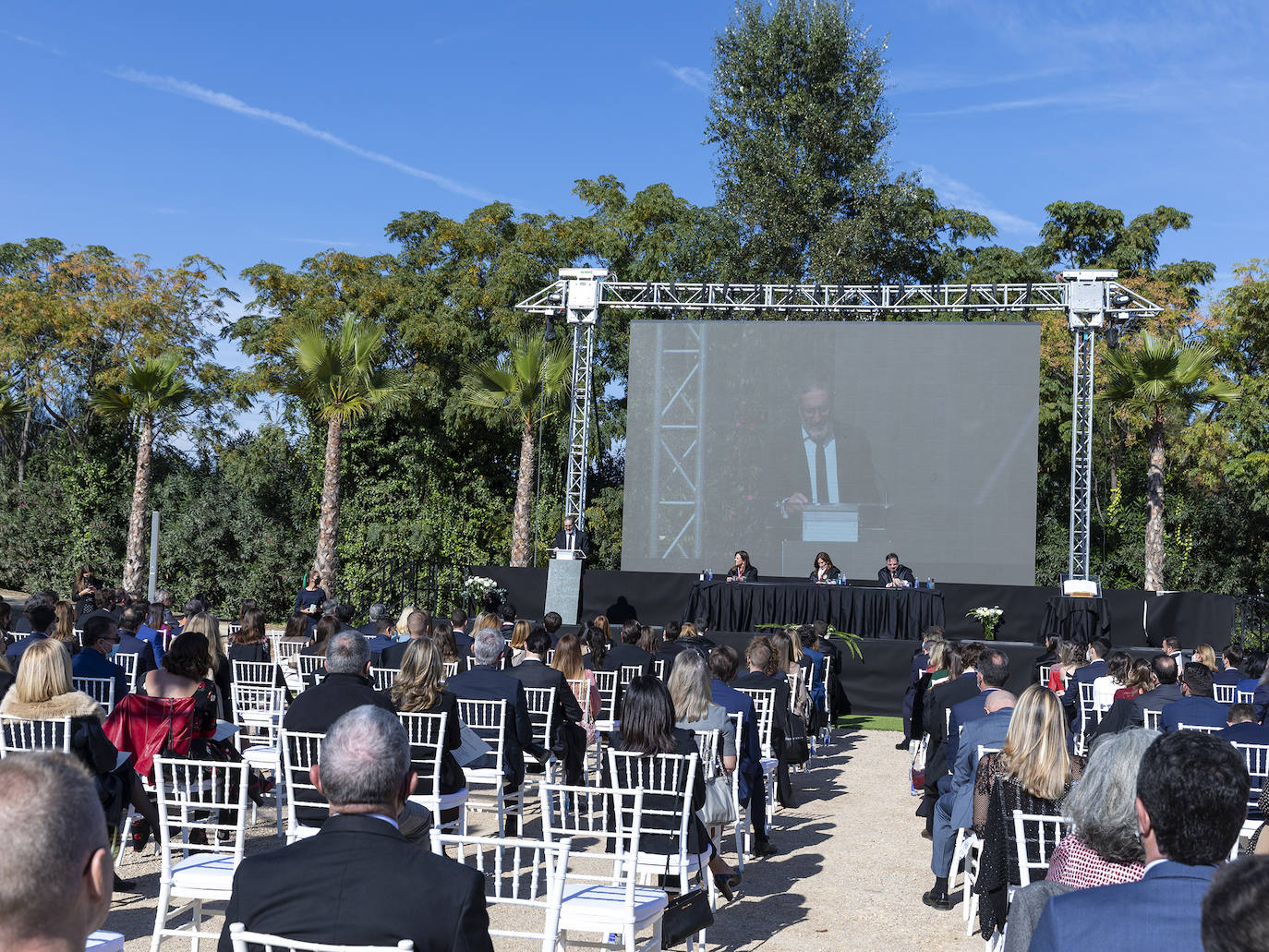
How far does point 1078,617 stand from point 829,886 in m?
10.1

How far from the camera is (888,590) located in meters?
14.4

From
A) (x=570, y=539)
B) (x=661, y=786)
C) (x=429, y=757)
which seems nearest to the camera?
(x=661, y=786)

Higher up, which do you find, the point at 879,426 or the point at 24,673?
the point at 879,426

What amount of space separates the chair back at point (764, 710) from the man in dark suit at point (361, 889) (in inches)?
199

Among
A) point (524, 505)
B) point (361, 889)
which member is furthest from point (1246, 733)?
point (524, 505)

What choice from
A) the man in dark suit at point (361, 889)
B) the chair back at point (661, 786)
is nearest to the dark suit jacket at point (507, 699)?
the chair back at point (661, 786)

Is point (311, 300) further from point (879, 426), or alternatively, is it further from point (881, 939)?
point (881, 939)

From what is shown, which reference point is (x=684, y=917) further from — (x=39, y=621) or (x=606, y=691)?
(x=39, y=621)

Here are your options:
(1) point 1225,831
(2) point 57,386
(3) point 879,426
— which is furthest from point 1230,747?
(2) point 57,386

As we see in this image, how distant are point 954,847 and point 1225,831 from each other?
3.89 m

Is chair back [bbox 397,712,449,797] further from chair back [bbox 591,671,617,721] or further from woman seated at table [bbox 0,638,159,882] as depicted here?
chair back [bbox 591,671,617,721]

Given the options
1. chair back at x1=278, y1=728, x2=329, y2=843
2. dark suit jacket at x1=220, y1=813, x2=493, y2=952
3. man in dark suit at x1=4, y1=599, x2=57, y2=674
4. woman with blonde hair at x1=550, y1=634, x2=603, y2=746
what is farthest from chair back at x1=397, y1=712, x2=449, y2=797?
man in dark suit at x1=4, y1=599, x2=57, y2=674

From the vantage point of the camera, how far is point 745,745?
6.24 m

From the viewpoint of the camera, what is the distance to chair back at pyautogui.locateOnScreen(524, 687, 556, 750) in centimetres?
679
